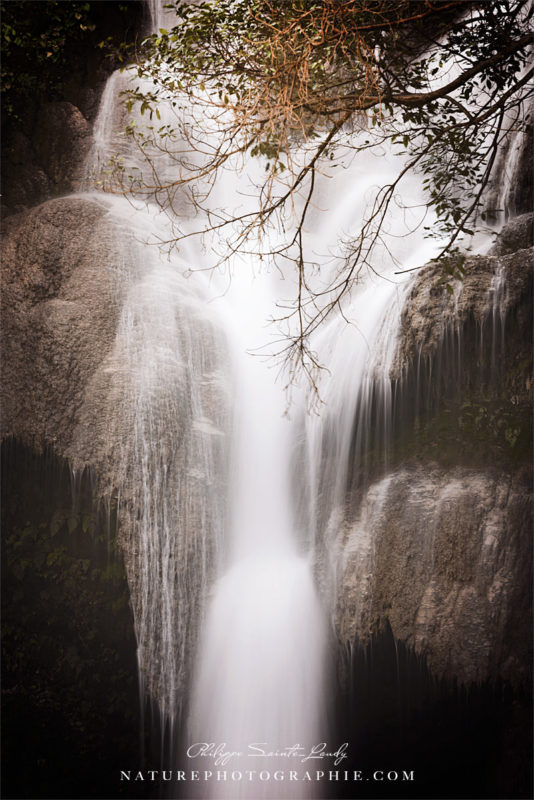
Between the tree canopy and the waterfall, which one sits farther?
the waterfall

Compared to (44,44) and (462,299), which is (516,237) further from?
(44,44)

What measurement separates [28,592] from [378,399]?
5.52ft

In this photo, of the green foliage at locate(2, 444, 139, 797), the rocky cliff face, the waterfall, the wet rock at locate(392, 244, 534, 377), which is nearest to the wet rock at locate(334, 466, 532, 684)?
the rocky cliff face

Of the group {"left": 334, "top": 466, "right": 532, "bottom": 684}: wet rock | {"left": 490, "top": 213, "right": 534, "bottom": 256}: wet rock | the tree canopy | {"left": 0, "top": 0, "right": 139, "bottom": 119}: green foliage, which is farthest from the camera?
{"left": 0, "top": 0, "right": 139, "bottom": 119}: green foliage

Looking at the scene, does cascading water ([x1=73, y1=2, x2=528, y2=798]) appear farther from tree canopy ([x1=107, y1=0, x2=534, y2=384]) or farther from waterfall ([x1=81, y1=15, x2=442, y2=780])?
tree canopy ([x1=107, y1=0, x2=534, y2=384])

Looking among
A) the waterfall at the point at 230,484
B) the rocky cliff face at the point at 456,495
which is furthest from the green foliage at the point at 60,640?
the rocky cliff face at the point at 456,495

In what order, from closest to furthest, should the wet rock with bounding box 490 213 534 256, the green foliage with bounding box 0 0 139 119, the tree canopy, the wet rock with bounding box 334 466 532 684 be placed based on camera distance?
1. the tree canopy
2. the wet rock with bounding box 334 466 532 684
3. the wet rock with bounding box 490 213 534 256
4. the green foliage with bounding box 0 0 139 119

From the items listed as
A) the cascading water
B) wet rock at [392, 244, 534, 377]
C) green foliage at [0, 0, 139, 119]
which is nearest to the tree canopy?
wet rock at [392, 244, 534, 377]

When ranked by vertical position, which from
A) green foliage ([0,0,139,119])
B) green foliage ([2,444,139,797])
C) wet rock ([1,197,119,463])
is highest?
green foliage ([0,0,139,119])

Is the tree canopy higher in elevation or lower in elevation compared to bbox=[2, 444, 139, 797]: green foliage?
higher

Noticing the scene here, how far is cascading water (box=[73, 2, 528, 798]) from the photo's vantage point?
2.48 metres

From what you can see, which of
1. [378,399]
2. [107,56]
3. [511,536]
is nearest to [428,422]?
[378,399]

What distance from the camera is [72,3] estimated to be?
305 cm

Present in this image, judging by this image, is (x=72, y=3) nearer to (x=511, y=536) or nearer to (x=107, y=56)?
(x=107, y=56)
